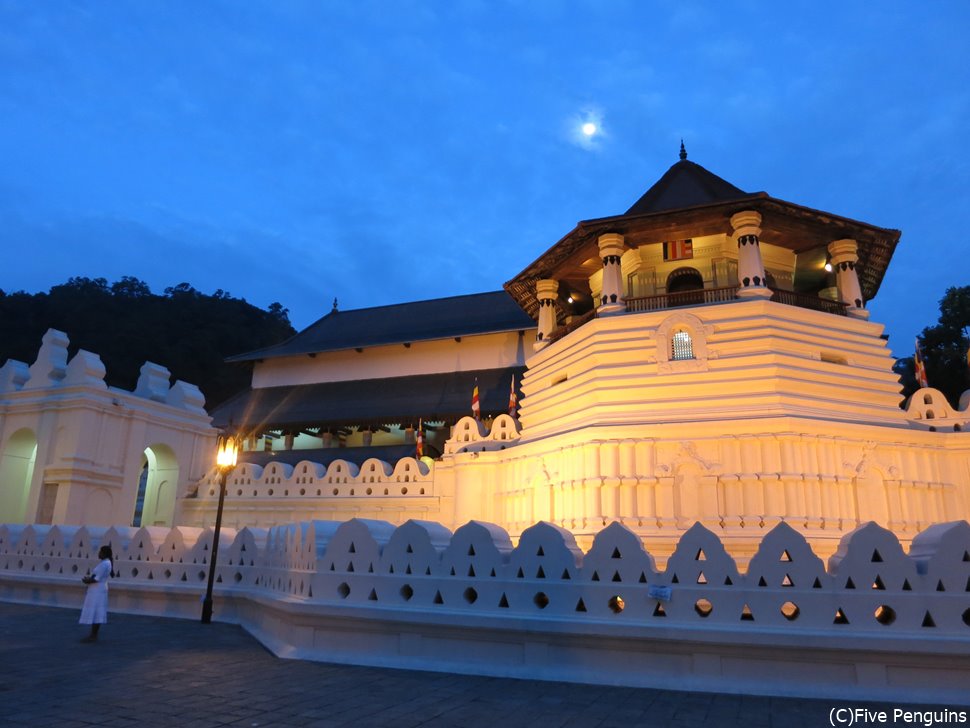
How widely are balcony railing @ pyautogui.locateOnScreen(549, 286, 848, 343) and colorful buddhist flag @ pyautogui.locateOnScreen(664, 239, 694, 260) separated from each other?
211cm

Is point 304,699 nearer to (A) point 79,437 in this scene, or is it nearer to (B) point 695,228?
(A) point 79,437

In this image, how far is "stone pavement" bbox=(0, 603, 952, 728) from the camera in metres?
5.32

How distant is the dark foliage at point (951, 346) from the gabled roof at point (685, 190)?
1778cm

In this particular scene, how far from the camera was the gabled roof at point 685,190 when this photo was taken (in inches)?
860

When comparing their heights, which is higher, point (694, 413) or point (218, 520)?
point (694, 413)

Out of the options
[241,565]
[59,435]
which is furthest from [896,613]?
[59,435]

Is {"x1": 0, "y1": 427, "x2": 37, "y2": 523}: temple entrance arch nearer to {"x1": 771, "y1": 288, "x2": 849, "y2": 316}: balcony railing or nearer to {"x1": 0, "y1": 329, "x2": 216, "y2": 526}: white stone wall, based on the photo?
{"x1": 0, "y1": 329, "x2": 216, "y2": 526}: white stone wall

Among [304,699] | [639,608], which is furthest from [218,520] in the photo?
[639,608]

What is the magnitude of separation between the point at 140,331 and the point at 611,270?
43783 millimetres

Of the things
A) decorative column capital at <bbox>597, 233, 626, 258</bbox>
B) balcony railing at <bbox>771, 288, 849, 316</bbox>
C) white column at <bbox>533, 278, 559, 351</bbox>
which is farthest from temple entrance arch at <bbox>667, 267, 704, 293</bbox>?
white column at <bbox>533, 278, 559, 351</bbox>

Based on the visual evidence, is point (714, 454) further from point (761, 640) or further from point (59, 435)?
point (59, 435)

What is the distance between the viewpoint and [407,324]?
39438 millimetres

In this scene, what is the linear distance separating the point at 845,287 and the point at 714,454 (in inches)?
295

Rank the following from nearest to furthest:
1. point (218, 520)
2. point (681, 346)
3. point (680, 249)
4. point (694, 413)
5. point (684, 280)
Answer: point (218, 520)
point (694, 413)
point (681, 346)
point (680, 249)
point (684, 280)
